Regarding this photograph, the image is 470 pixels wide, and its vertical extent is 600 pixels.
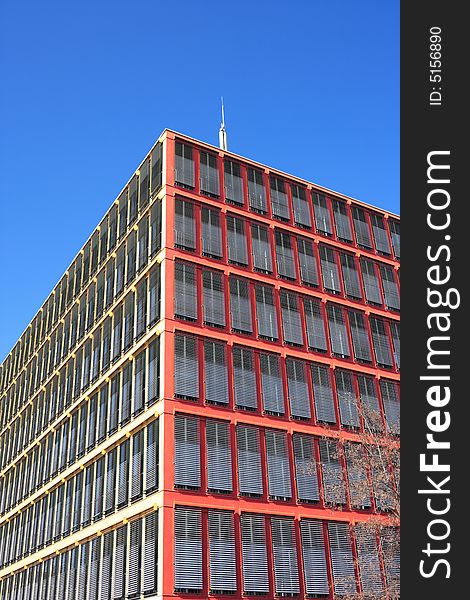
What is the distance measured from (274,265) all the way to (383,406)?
1219 centimetres

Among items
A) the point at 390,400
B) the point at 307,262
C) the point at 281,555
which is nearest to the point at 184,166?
the point at 307,262

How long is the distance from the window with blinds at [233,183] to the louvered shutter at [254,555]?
21.3m

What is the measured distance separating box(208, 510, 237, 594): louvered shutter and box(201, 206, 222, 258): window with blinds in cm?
1636

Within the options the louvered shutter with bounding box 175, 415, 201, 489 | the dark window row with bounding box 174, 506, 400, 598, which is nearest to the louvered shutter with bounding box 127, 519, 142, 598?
the dark window row with bounding box 174, 506, 400, 598

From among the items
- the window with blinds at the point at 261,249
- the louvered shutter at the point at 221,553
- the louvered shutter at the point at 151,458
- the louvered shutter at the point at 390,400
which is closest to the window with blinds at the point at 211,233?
the window with blinds at the point at 261,249

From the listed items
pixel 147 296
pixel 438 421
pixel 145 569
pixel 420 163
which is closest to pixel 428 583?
pixel 438 421

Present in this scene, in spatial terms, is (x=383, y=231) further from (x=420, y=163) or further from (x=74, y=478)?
(x=420, y=163)

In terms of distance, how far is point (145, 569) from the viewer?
35688mm

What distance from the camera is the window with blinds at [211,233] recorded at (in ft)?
146

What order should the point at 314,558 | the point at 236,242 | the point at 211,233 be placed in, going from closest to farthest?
the point at 314,558 → the point at 211,233 → the point at 236,242

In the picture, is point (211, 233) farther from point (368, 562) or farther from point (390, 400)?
point (368, 562)

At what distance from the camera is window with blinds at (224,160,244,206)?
4788cm

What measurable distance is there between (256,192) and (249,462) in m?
19.7

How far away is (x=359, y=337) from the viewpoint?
49250mm
